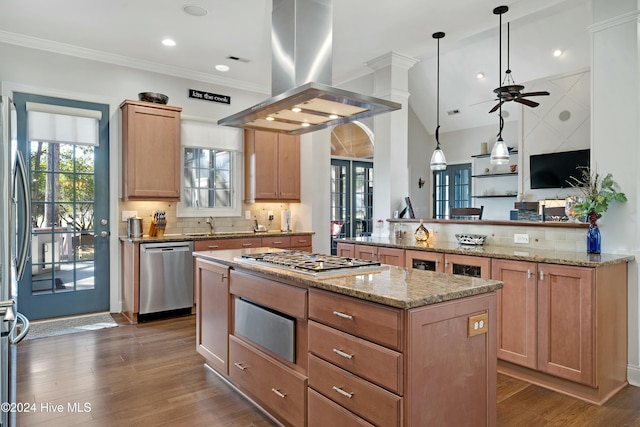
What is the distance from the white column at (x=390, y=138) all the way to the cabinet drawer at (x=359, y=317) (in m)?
3.11

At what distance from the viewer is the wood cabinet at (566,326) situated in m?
2.65

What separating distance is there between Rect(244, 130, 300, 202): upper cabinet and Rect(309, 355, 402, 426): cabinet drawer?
12.9 feet

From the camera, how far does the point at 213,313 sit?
304 centimetres

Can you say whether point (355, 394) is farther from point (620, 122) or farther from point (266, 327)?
point (620, 122)

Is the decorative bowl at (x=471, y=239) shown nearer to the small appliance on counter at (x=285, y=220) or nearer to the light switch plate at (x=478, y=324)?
the light switch plate at (x=478, y=324)

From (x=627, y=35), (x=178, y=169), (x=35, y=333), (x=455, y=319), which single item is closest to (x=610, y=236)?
(x=627, y=35)

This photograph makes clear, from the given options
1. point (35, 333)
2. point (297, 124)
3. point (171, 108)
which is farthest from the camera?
point (171, 108)

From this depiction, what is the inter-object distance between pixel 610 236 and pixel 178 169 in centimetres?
447

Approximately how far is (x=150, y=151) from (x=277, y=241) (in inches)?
77.2

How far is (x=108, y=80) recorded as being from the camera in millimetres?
4824

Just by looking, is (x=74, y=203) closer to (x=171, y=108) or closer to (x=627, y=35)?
(x=171, y=108)

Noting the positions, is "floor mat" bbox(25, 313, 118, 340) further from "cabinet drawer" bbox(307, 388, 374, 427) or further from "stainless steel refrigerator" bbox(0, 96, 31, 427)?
"cabinet drawer" bbox(307, 388, 374, 427)

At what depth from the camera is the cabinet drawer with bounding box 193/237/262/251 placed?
192 inches

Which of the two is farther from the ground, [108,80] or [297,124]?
[108,80]
